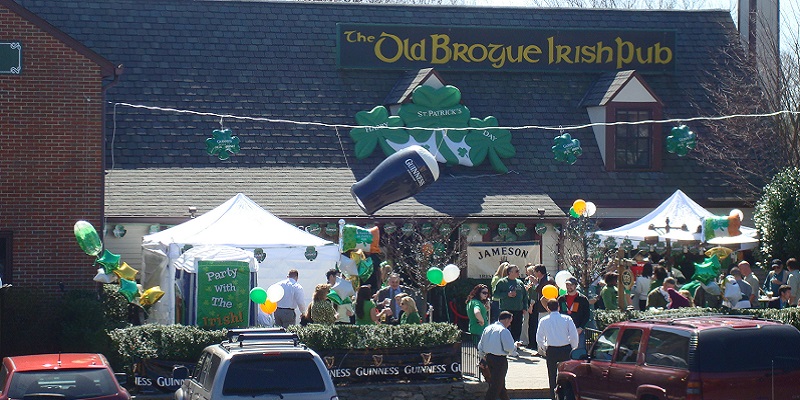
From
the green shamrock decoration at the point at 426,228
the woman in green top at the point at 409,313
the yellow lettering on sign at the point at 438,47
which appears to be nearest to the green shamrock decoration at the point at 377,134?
the yellow lettering on sign at the point at 438,47

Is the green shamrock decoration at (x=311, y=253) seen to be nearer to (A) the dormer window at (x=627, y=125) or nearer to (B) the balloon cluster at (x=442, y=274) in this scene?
(B) the balloon cluster at (x=442, y=274)

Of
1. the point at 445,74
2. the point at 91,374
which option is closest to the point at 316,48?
the point at 445,74

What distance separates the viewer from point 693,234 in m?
21.5

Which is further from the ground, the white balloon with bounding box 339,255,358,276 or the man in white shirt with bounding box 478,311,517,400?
the white balloon with bounding box 339,255,358,276

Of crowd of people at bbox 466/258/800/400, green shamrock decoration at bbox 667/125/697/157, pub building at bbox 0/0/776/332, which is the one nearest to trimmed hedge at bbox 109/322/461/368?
crowd of people at bbox 466/258/800/400

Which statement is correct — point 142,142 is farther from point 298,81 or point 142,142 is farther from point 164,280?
point 164,280

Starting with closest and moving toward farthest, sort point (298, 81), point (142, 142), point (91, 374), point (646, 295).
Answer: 1. point (91, 374)
2. point (646, 295)
3. point (142, 142)
4. point (298, 81)

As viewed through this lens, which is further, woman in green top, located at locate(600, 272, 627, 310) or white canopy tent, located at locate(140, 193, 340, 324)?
woman in green top, located at locate(600, 272, 627, 310)

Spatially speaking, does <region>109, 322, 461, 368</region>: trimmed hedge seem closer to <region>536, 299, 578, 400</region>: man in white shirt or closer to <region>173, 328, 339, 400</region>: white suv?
<region>536, 299, 578, 400</region>: man in white shirt

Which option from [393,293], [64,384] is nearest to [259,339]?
[64,384]

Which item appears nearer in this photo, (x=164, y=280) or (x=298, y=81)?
(x=164, y=280)

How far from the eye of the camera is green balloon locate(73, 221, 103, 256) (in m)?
16.5

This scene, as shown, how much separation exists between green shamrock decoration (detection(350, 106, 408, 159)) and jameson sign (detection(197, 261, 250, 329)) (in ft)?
23.9

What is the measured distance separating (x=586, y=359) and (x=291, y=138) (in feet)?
39.8
